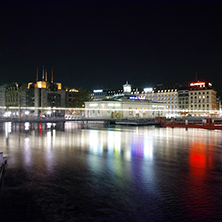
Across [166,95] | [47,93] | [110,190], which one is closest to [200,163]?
[110,190]

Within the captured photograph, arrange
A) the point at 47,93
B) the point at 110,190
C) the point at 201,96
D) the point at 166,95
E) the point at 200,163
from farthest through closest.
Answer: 1. the point at 166,95
2. the point at 201,96
3. the point at 47,93
4. the point at 200,163
5. the point at 110,190

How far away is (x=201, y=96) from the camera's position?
155375mm

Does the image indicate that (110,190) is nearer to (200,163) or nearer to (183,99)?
(200,163)

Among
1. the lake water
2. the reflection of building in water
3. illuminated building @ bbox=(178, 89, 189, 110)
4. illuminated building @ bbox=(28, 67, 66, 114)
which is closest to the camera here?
the lake water

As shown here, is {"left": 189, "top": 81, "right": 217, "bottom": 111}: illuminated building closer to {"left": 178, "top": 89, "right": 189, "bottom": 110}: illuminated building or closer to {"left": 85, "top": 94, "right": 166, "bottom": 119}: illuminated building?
{"left": 178, "top": 89, "right": 189, "bottom": 110}: illuminated building

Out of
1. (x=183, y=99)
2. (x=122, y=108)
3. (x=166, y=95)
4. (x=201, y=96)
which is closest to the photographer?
(x=122, y=108)

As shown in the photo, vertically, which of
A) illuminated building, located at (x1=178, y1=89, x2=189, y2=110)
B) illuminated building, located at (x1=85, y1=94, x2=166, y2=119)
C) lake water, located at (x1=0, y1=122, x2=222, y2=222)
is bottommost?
lake water, located at (x1=0, y1=122, x2=222, y2=222)

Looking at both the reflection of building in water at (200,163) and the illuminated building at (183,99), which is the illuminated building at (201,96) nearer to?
the illuminated building at (183,99)

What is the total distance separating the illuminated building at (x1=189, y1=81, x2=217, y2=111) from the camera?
502ft

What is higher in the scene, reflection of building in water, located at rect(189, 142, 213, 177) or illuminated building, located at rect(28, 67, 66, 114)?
illuminated building, located at rect(28, 67, 66, 114)

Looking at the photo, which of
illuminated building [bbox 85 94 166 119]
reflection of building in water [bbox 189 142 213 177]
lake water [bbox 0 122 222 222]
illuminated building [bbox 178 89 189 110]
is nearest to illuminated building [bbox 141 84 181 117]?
illuminated building [bbox 178 89 189 110]

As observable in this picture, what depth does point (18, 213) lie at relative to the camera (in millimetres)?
9438

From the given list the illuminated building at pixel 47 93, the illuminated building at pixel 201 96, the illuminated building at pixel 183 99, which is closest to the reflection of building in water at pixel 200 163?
the illuminated building at pixel 47 93

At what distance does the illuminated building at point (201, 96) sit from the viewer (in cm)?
15312
